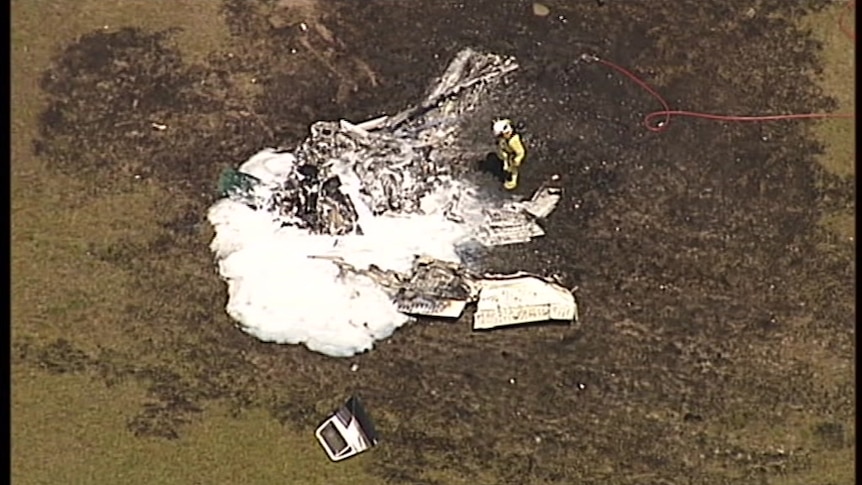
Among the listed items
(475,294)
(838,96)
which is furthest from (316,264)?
(838,96)

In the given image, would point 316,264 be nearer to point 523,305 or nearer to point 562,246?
point 523,305

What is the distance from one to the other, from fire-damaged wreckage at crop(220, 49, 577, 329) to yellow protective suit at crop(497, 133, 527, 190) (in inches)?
6.1

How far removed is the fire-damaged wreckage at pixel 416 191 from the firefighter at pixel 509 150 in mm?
174

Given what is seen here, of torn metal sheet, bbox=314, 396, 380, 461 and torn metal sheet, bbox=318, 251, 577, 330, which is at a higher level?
torn metal sheet, bbox=318, 251, 577, 330

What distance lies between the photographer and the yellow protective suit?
6.74 metres

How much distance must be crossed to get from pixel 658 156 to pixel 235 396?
3365 millimetres

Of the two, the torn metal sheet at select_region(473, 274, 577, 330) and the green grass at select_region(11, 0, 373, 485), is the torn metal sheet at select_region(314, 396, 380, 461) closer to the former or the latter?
the green grass at select_region(11, 0, 373, 485)

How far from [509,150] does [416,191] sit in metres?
0.71

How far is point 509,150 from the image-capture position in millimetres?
6758

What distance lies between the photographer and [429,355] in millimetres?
6793

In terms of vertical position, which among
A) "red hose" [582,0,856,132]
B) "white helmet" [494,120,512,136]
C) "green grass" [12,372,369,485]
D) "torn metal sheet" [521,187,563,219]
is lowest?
"green grass" [12,372,369,485]

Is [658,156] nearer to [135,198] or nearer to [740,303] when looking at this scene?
[740,303]

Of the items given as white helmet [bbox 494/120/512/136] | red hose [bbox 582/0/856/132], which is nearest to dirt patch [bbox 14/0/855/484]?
red hose [bbox 582/0/856/132]

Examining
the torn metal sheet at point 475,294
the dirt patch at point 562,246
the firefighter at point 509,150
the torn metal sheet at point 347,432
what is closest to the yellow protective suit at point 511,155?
the firefighter at point 509,150
